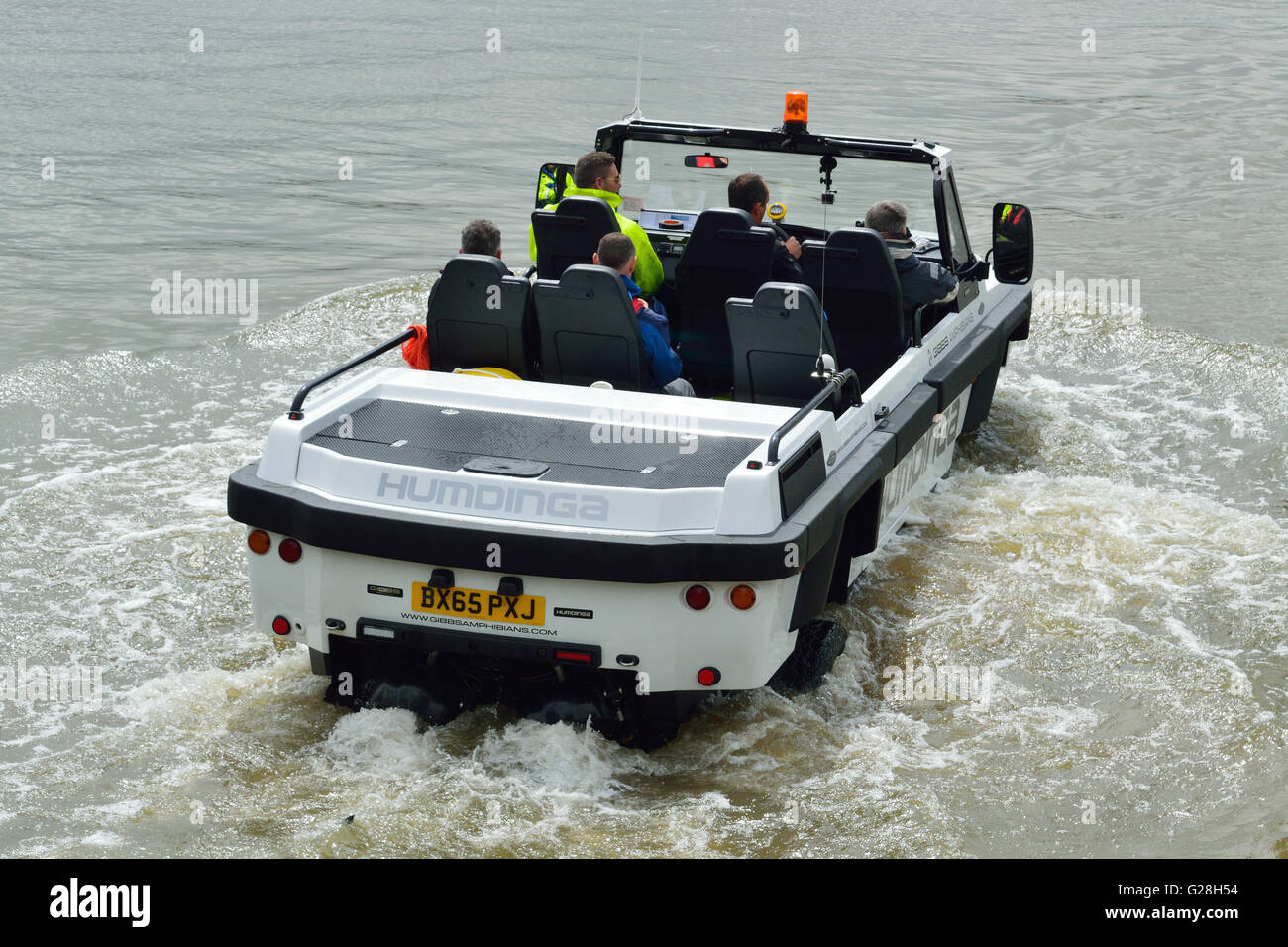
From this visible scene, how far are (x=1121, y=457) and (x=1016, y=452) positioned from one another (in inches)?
23.0

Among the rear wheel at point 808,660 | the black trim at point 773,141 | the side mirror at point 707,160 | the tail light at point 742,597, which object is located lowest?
the rear wheel at point 808,660

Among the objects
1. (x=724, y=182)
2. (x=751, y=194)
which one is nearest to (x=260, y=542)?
(x=751, y=194)

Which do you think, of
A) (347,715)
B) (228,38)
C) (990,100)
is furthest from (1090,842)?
(228,38)

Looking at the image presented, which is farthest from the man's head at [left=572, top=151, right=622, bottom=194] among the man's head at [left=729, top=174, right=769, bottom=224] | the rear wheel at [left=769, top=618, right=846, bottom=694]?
the rear wheel at [left=769, top=618, right=846, bottom=694]

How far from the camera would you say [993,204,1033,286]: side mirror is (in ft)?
24.1

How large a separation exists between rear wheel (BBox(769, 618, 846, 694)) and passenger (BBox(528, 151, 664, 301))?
6.70ft

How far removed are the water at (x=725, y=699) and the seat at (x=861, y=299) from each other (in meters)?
0.96

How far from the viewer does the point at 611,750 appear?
17.2 feet

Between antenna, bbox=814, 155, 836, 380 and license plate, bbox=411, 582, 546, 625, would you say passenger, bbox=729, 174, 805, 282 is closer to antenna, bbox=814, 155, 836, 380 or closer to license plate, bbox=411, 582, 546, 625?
antenna, bbox=814, 155, 836, 380

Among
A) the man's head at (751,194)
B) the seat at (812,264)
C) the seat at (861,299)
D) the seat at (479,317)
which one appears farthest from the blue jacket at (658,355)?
the man's head at (751,194)

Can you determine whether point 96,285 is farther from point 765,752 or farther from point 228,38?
point 228,38

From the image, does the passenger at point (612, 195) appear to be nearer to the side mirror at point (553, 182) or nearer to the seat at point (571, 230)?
the seat at point (571, 230)

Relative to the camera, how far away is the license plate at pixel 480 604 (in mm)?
4965

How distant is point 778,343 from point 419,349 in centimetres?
151
